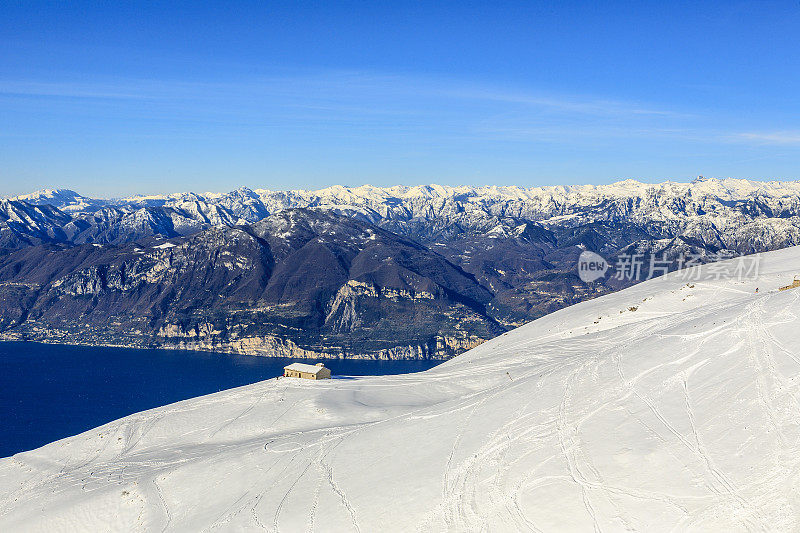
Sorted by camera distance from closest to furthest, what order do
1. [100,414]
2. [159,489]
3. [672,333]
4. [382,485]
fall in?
[382,485]
[159,489]
[672,333]
[100,414]

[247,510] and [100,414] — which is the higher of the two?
[247,510]

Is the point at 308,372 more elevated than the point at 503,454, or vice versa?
the point at 503,454

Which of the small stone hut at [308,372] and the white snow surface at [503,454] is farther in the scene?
the small stone hut at [308,372]

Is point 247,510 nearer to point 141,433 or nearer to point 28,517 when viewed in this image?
point 28,517

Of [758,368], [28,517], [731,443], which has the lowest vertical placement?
[28,517]

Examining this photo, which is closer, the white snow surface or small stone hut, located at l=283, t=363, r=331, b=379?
the white snow surface

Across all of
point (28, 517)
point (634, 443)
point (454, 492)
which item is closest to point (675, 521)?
point (634, 443)

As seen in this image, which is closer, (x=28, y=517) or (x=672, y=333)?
(x=28, y=517)

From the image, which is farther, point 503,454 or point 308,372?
point 308,372
